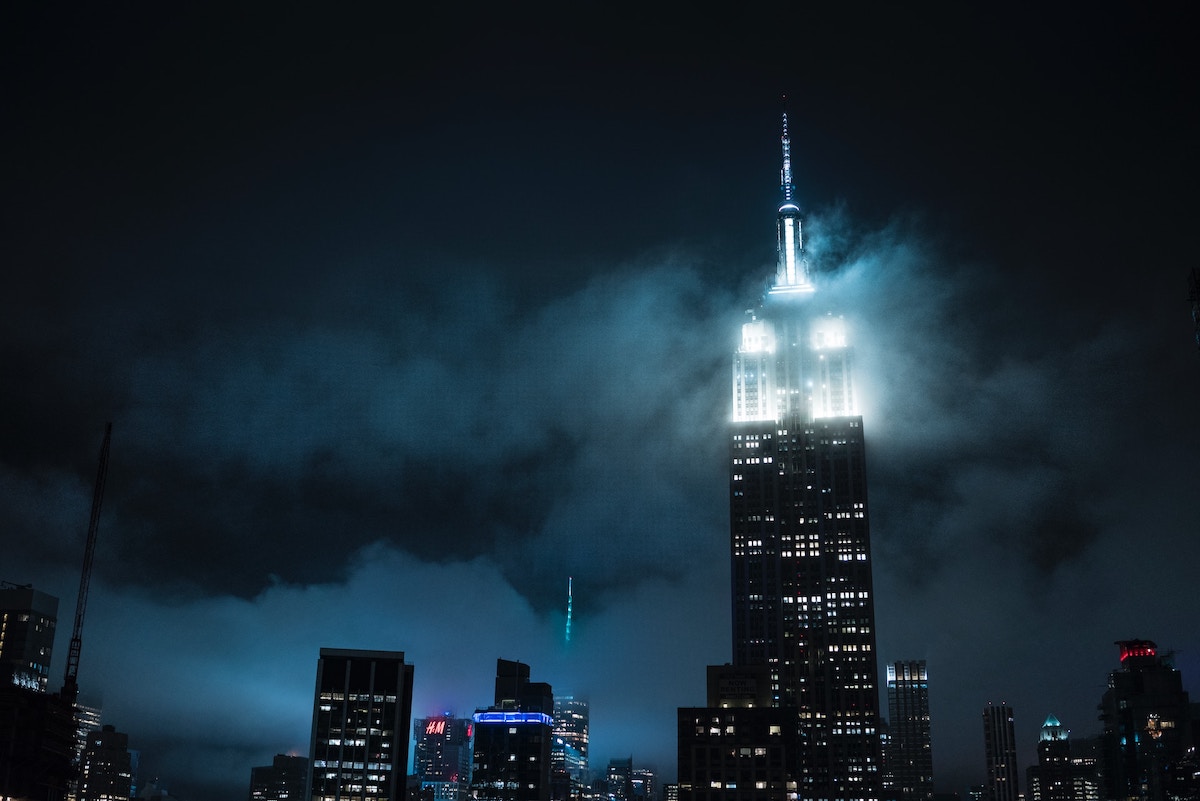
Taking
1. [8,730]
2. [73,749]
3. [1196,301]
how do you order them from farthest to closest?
[73,749], [8,730], [1196,301]

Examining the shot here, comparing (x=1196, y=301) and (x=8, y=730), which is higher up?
(x=1196, y=301)

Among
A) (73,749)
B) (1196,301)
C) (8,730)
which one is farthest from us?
(73,749)

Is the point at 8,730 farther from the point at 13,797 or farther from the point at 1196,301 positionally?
the point at 1196,301

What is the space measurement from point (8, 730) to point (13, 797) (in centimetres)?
→ 1045

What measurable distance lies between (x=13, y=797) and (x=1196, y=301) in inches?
6936

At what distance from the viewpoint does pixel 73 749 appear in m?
190

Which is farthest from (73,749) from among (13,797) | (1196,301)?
(1196,301)

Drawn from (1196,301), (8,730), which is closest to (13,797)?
(8,730)

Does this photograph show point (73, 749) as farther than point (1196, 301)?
Yes

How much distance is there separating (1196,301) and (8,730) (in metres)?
172

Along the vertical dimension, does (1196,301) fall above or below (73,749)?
above

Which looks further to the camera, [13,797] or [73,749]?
[73,749]

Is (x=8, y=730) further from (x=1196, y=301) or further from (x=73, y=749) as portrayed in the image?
(x=1196, y=301)

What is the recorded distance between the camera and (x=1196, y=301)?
132 meters
